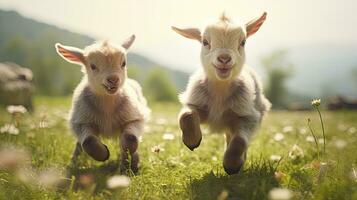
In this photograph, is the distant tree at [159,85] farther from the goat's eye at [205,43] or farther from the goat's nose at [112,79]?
the goat's nose at [112,79]

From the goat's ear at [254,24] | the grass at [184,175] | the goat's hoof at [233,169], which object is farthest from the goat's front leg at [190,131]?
the goat's ear at [254,24]

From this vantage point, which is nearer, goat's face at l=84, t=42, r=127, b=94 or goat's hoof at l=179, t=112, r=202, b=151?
goat's hoof at l=179, t=112, r=202, b=151

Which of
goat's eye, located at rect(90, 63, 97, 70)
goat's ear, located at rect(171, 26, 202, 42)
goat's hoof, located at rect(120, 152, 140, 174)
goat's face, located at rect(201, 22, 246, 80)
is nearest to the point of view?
goat's face, located at rect(201, 22, 246, 80)

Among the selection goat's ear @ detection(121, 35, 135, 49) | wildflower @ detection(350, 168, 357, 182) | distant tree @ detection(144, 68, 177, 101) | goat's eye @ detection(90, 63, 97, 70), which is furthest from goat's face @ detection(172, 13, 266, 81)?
distant tree @ detection(144, 68, 177, 101)

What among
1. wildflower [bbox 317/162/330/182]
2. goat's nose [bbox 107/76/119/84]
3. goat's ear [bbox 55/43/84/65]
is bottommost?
goat's ear [bbox 55/43/84/65]

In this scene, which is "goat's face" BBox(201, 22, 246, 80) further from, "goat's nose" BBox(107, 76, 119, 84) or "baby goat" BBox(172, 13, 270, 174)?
"goat's nose" BBox(107, 76, 119, 84)

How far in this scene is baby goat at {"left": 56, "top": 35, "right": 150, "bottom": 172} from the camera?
234 inches

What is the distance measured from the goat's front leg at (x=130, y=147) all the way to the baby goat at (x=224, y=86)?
0.66 metres

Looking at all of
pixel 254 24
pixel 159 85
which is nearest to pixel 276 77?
pixel 159 85

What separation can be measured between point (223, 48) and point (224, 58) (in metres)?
0.28

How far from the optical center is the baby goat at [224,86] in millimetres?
5543

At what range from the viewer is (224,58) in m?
5.41

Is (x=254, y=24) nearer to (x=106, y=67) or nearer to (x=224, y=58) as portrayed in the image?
(x=224, y=58)

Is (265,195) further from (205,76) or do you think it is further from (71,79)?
(71,79)
